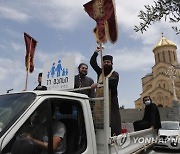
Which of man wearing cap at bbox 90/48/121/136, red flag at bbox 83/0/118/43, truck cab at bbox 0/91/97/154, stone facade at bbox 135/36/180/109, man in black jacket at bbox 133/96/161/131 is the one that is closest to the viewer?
truck cab at bbox 0/91/97/154

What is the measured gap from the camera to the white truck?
2.34 meters

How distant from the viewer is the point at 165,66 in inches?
2485

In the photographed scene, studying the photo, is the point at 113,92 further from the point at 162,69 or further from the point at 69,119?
the point at 162,69

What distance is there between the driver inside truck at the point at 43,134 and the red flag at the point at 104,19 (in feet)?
4.98

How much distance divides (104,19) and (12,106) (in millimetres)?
1793

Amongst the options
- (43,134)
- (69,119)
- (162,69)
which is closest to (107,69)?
(69,119)

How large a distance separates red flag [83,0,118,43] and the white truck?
92 cm

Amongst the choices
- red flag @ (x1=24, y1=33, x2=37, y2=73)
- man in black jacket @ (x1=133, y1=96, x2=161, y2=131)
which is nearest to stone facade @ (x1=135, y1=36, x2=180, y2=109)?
man in black jacket @ (x1=133, y1=96, x2=161, y2=131)

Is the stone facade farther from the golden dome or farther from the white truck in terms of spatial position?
the white truck

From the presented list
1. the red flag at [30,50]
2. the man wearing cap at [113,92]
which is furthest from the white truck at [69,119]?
the red flag at [30,50]

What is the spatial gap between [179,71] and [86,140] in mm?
62550

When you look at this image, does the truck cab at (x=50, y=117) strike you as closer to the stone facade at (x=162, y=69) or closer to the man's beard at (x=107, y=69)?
the man's beard at (x=107, y=69)

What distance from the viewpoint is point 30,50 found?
521 centimetres

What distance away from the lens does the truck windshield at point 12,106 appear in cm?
230
